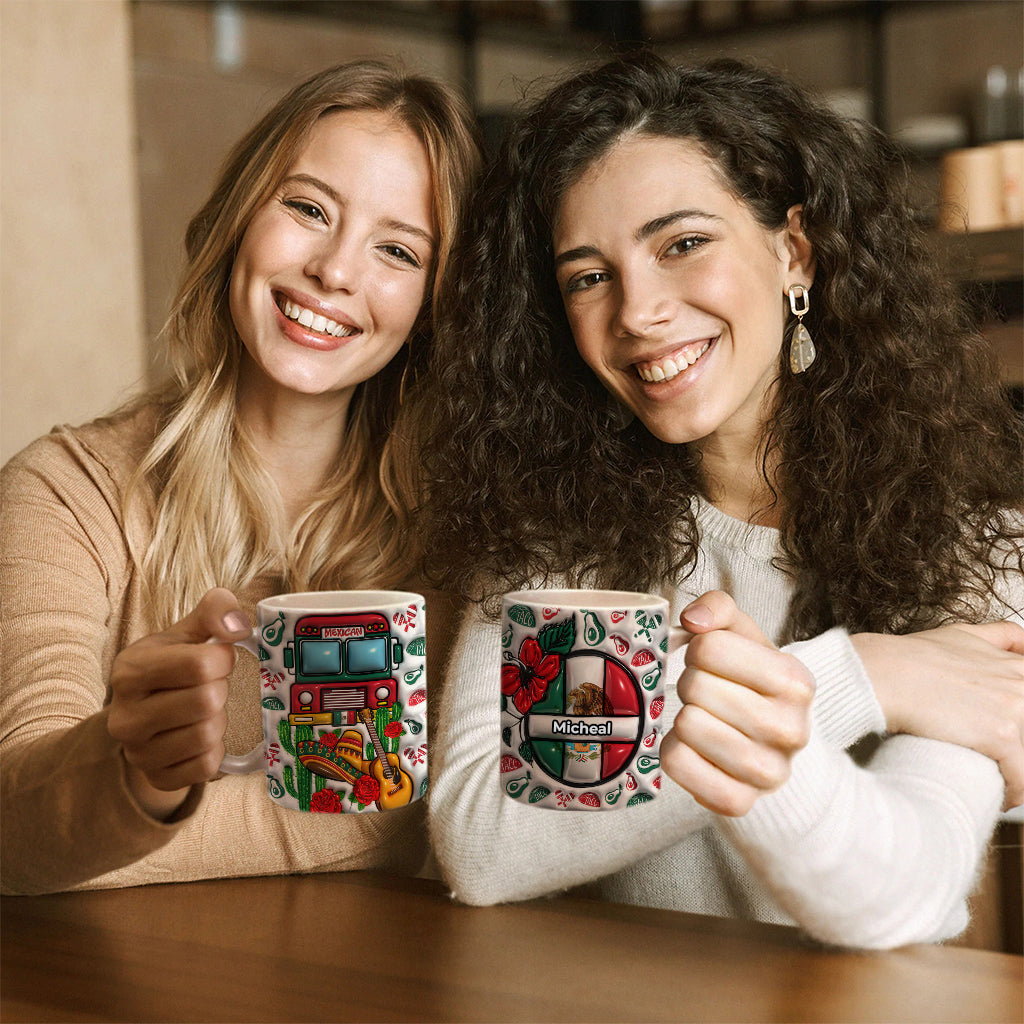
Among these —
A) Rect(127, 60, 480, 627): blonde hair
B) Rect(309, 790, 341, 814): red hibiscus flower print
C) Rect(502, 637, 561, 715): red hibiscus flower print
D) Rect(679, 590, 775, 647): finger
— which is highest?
Rect(127, 60, 480, 627): blonde hair

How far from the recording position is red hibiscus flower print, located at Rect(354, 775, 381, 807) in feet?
2.65

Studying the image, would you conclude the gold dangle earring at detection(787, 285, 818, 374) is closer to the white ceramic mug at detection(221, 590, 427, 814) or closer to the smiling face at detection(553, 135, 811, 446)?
the smiling face at detection(553, 135, 811, 446)

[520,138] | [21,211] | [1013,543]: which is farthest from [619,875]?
[21,211]

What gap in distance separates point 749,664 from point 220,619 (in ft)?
1.12

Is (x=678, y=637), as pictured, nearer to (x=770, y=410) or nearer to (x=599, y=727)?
(x=599, y=727)

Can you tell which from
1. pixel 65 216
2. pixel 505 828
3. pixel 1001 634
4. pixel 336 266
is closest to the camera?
pixel 505 828

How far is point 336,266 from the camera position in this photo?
1268 mm

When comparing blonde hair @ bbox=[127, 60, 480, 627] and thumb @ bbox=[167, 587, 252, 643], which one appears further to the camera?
blonde hair @ bbox=[127, 60, 480, 627]

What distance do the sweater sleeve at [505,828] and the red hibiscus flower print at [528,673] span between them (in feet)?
0.72

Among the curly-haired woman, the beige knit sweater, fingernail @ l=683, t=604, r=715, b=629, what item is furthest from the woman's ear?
fingernail @ l=683, t=604, r=715, b=629

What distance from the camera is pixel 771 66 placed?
1314 millimetres

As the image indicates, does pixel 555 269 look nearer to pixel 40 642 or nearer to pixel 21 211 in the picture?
pixel 40 642

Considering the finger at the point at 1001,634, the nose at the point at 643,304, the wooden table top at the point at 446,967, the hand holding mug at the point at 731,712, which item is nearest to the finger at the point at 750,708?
the hand holding mug at the point at 731,712

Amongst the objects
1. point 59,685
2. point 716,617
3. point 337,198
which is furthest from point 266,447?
point 716,617
